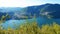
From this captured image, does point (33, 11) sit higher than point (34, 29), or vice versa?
point (33, 11)

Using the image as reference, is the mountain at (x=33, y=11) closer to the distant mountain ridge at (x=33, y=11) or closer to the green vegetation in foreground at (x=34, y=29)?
the distant mountain ridge at (x=33, y=11)

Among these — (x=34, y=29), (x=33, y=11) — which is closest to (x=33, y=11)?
(x=33, y=11)

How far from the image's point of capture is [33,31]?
75.0 inches

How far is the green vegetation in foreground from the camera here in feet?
6.19

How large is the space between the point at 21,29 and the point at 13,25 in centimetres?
13

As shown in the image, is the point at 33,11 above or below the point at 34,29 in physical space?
above

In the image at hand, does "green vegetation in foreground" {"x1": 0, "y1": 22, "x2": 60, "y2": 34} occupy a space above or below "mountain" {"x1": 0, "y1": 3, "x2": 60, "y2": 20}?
below

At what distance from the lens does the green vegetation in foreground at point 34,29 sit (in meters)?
1.89

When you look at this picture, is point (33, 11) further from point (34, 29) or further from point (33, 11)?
point (34, 29)

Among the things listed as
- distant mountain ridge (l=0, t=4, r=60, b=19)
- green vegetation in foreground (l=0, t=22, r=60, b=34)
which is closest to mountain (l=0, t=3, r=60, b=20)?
distant mountain ridge (l=0, t=4, r=60, b=19)

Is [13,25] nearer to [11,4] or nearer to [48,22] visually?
[11,4]

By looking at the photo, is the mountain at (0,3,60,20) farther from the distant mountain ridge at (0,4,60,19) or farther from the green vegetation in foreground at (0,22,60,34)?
the green vegetation in foreground at (0,22,60,34)

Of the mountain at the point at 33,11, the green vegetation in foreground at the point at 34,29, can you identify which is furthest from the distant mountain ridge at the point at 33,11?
the green vegetation in foreground at the point at 34,29

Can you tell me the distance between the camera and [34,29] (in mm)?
1910
